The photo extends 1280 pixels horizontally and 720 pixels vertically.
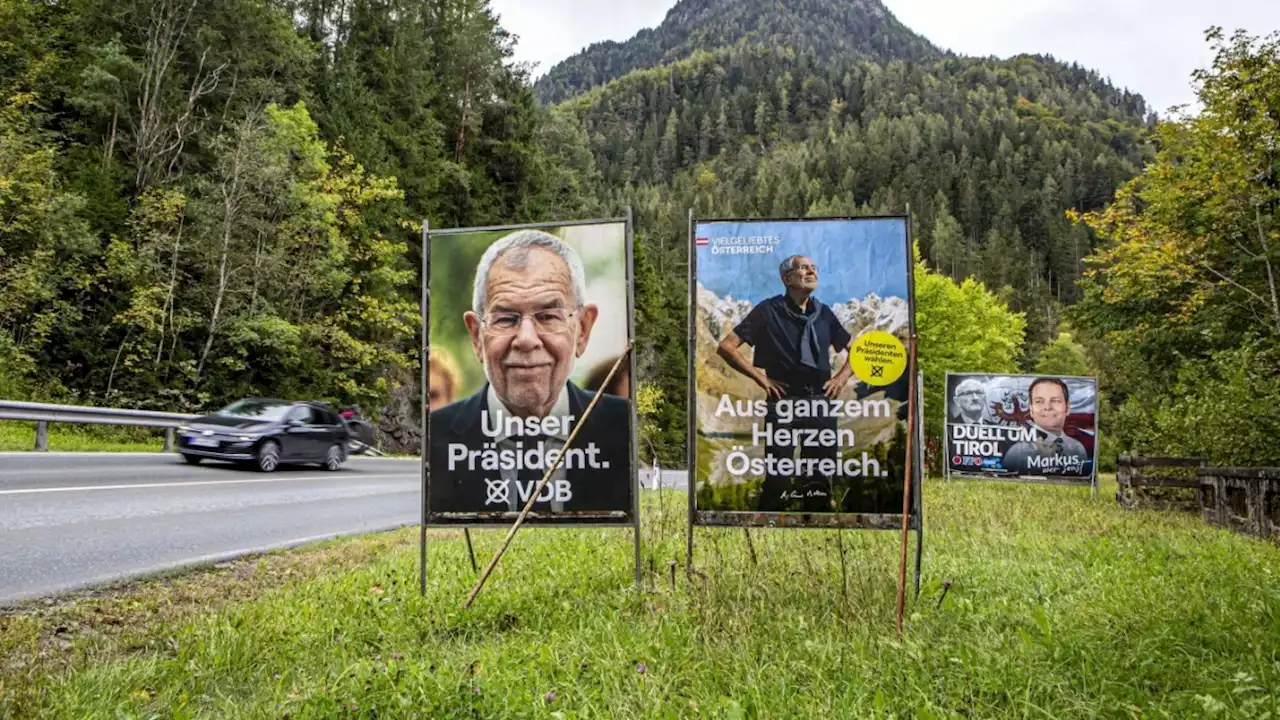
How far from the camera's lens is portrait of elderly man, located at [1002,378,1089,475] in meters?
19.8

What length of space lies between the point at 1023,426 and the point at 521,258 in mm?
18102

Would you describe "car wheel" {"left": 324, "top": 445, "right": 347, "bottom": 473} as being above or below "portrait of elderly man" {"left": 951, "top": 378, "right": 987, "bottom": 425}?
below

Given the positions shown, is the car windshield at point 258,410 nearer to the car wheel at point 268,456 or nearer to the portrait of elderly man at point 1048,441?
the car wheel at point 268,456

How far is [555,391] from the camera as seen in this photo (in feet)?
18.1

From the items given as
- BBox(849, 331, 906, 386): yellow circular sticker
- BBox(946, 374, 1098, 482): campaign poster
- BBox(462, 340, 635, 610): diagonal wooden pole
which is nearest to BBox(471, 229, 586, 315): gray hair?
BBox(462, 340, 635, 610): diagonal wooden pole

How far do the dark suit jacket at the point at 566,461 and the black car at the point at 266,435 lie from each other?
1231cm

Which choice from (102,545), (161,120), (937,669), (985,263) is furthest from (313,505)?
(985,263)

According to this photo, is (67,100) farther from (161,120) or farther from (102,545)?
(102,545)

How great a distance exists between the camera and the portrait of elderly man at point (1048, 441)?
19781 mm

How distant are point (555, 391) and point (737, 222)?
5.55ft

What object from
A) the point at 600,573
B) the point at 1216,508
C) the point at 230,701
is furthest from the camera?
the point at 1216,508

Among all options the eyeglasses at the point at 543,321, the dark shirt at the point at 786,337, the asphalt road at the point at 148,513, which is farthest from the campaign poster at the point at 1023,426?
the eyeglasses at the point at 543,321

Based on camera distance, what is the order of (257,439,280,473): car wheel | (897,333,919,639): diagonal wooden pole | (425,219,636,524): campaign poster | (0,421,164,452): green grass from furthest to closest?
(257,439,280,473): car wheel < (0,421,164,452): green grass < (425,219,636,524): campaign poster < (897,333,919,639): diagonal wooden pole

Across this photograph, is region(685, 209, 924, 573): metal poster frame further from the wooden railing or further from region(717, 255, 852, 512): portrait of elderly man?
the wooden railing
